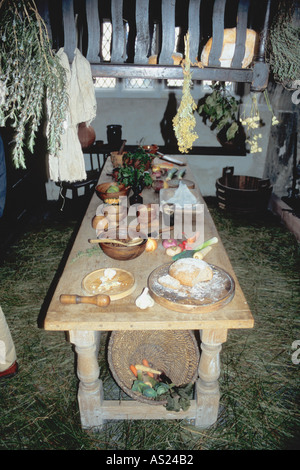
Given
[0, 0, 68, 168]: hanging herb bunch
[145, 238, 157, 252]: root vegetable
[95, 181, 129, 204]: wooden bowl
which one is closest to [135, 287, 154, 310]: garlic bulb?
[145, 238, 157, 252]: root vegetable

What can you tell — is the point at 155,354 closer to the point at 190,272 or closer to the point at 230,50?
the point at 190,272

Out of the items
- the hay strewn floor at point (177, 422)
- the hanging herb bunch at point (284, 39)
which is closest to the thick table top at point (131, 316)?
Result: the hay strewn floor at point (177, 422)

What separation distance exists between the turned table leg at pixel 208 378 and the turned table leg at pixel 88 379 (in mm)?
837

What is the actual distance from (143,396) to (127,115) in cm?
689

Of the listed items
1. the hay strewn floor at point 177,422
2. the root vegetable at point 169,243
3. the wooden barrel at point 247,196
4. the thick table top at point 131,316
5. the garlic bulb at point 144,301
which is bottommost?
the hay strewn floor at point 177,422

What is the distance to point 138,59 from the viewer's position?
3.05m

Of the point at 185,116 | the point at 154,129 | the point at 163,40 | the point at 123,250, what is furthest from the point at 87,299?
the point at 154,129

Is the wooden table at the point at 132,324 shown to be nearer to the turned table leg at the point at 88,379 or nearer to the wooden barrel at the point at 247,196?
the turned table leg at the point at 88,379

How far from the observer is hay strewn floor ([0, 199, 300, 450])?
2.74 m

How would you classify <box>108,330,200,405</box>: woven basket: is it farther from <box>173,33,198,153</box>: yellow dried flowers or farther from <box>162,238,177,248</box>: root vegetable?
<box>173,33,198,153</box>: yellow dried flowers

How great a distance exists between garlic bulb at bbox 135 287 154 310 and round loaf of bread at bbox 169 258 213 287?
29cm

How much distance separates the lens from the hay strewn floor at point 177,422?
2744 mm

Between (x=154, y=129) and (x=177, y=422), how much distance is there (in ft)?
22.4

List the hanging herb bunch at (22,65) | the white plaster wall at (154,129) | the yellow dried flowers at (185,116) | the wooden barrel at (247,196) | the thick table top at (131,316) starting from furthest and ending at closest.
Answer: the white plaster wall at (154,129) < the wooden barrel at (247,196) < the yellow dried flowers at (185,116) < the hanging herb bunch at (22,65) < the thick table top at (131,316)
